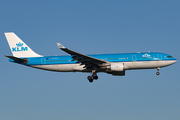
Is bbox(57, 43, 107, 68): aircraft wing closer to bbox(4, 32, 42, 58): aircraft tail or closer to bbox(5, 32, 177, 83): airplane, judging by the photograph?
bbox(5, 32, 177, 83): airplane

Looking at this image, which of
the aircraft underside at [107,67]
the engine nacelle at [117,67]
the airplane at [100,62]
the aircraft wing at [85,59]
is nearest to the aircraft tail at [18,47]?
the airplane at [100,62]

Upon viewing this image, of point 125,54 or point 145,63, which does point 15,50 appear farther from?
point 145,63

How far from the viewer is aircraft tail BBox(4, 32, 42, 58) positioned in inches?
2023

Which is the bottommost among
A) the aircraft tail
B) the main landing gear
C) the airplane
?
the main landing gear

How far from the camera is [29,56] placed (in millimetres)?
50875

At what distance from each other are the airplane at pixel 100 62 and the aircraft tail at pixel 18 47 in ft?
7.08

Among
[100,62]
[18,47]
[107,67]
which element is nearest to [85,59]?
[100,62]

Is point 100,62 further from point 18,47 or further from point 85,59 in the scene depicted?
point 18,47

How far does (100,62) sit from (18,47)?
1695cm

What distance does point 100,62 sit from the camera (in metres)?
44.7

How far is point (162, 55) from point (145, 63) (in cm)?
327

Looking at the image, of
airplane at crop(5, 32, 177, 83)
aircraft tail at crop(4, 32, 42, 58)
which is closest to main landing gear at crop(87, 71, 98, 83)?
airplane at crop(5, 32, 177, 83)

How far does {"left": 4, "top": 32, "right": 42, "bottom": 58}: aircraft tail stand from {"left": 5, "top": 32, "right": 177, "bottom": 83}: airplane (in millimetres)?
2157

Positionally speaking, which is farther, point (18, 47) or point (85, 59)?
point (18, 47)
